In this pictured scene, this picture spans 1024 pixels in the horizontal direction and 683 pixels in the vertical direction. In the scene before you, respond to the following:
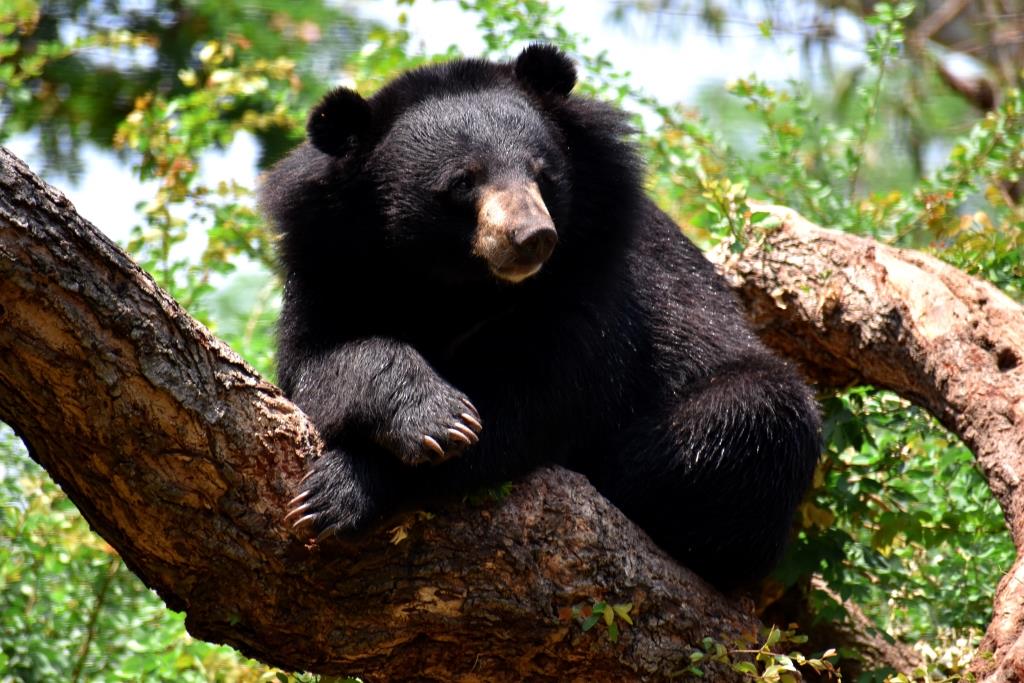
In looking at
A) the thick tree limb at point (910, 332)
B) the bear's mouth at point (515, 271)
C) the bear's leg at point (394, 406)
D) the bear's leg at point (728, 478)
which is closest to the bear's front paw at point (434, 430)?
Result: the bear's leg at point (394, 406)

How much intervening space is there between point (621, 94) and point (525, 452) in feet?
9.67

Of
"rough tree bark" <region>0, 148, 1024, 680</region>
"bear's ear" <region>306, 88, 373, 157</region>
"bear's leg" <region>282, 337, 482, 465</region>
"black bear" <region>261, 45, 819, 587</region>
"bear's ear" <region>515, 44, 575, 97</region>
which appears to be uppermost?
"bear's ear" <region>515, 44, 575, 97</region>

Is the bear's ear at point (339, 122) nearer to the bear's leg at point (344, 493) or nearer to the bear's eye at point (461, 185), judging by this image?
the bear's eye at point (461, 185)

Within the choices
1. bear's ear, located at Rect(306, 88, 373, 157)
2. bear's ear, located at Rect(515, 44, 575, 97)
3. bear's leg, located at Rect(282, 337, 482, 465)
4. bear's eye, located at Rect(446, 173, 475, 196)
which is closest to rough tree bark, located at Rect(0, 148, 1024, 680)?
bear's leg, located at Rect(282, 337, 482, 465)

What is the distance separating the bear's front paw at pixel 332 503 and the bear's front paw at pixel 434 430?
0.16 meters

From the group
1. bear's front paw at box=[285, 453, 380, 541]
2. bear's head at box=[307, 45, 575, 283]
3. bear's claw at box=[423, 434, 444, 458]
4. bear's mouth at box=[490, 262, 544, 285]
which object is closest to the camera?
bear's front paw at box=[285, 453, 380, 541]

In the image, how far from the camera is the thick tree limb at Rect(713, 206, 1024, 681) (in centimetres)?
423

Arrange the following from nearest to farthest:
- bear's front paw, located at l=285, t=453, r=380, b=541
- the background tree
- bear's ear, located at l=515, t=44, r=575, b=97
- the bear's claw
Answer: bear's front paw, located at l=285, t=453, r=380, b=541 → the bear's claw → bear's ear, located at l=515, t=44, r=575, b=97 → the background tree

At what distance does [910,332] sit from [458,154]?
1863 millimetres

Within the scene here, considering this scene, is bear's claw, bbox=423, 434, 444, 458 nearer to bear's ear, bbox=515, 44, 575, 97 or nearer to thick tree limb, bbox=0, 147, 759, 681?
thick tree limb, bbox=0, 147, 759, 681

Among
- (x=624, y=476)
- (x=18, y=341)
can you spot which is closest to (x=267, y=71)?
(x=624, y=476)

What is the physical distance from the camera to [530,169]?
4246 mm

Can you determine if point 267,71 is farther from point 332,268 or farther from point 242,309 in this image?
point 332,268

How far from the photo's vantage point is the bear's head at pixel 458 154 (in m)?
4.16
